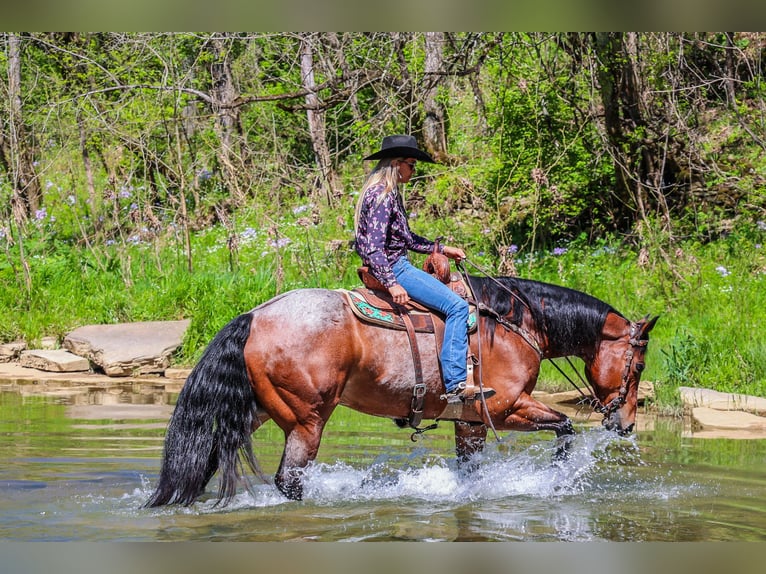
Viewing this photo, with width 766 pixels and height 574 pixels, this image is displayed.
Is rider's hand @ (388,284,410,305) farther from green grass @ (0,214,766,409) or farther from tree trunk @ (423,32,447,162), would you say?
tree trunk @ (423,32,447,162)

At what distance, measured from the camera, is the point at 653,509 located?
20.9ft

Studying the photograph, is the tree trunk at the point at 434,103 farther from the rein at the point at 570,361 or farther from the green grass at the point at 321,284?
the rein at the point at 570,361

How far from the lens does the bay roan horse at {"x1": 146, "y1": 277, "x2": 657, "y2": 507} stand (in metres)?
6.09

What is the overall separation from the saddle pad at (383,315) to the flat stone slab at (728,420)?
3991mm

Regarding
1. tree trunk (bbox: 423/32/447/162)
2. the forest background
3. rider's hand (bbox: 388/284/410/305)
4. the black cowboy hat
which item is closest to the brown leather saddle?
rider's hand (bbox: 388/284/410/305)

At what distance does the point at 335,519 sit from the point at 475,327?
1.63 meters

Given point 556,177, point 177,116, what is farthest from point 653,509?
point 177,116

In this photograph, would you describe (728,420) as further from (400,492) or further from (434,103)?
(434,103)

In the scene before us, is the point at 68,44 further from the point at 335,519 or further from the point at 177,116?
the point at 335,519

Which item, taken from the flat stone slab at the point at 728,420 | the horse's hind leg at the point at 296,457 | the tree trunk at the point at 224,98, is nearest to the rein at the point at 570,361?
the horse's hind leg at the point at 296,457

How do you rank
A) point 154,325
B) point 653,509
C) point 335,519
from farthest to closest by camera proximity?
point 154,325 < point 653,509 < point 335,519

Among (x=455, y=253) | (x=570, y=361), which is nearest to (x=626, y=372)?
(x=570, y=361)

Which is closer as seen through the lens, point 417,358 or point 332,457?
point 417,358
